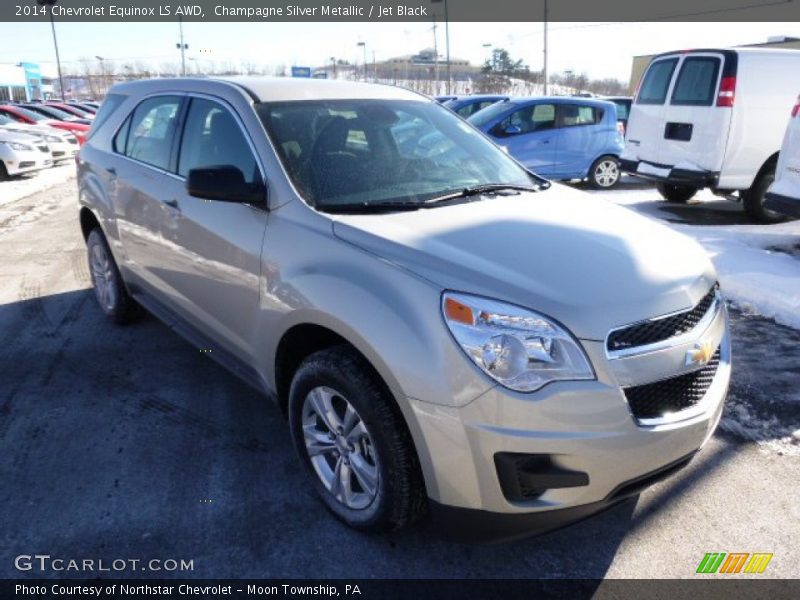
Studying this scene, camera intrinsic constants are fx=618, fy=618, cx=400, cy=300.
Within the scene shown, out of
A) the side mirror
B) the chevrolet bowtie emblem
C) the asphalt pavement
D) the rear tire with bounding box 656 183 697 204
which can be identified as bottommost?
the asphalt pavement

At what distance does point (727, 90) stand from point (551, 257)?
22.3 feet

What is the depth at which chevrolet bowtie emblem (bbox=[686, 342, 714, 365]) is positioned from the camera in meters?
2.18

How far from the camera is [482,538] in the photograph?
6.88ft

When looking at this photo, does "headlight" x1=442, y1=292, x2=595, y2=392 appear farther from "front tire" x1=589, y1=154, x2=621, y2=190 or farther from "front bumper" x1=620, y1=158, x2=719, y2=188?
"front tire" x1=589, y1=154, x2=621, y2=190

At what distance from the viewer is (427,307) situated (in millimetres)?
2047

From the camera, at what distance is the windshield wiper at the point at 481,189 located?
9.51ft

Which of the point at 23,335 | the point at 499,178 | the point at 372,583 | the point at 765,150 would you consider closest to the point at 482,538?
the point at 372,583

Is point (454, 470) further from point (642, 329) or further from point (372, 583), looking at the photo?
point (642, 329)

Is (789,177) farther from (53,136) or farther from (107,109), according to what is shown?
(53,136)

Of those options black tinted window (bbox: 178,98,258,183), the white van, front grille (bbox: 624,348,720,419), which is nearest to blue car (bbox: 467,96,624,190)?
the white van

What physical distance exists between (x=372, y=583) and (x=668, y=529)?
1250mm

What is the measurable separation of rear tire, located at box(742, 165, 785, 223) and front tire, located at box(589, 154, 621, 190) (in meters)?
3.52

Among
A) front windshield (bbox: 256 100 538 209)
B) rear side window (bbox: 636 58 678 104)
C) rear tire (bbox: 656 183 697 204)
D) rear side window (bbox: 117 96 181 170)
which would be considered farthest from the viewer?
rear tire (bbox: 656 183 697 204)

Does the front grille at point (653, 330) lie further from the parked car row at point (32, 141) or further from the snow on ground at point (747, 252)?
the parked car row at point (32, 141)
